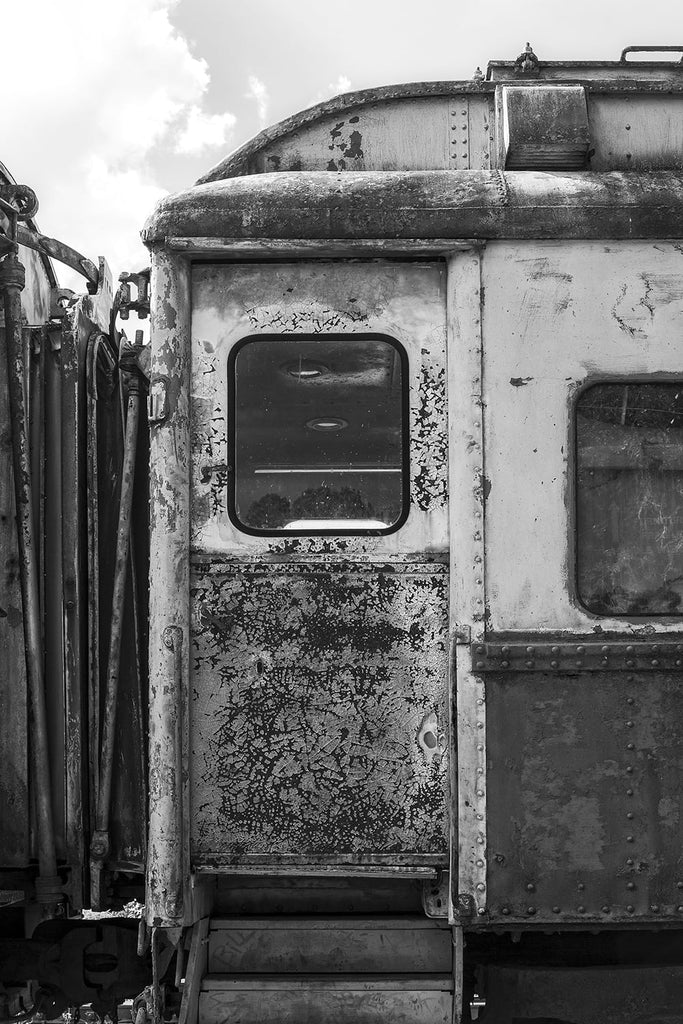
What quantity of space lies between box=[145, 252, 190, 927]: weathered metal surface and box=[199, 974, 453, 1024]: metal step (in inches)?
12.5

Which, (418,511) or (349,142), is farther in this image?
(349,142)

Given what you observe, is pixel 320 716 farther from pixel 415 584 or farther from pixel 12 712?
pixel 12 712

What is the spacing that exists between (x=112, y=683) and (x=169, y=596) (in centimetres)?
52

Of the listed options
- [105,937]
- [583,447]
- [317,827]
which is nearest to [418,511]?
[583,447]

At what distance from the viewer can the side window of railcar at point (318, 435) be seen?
3.18 m

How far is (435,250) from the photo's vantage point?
10.5ft

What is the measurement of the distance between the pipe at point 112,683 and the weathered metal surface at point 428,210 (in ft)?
2.60

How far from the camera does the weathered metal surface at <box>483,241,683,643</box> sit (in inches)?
122

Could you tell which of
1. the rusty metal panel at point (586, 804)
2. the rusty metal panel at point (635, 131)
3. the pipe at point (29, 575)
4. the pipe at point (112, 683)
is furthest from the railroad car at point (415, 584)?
the pipe at point (29, 575)

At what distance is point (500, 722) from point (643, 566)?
0.63 m

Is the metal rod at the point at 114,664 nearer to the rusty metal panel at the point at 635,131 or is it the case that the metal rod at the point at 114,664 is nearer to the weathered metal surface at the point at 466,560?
the weathered metal surface at the point at 466,560

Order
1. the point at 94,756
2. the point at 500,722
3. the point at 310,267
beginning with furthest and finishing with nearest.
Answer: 1. the point at 94,756
2. the point at 310,267
3. the point at 500,722

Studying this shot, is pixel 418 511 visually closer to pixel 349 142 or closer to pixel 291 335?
pixel 291 335

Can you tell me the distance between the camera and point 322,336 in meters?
3.22
